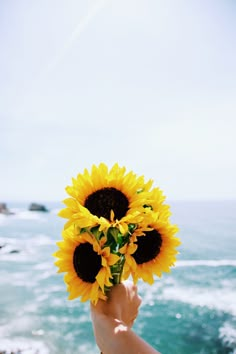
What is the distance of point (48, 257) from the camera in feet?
70.6

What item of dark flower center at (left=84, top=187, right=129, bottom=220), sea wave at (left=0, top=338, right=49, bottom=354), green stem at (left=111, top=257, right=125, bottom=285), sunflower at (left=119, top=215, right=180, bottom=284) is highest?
sea wave at (left=0, top=338, right=49, bottom=354)

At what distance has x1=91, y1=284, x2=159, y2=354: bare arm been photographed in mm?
1064

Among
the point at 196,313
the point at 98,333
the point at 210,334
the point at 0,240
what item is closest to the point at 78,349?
the point at 210,334

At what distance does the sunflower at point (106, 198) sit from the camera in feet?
3.79

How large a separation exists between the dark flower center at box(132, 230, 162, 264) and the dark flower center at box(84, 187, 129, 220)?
0.45 ft

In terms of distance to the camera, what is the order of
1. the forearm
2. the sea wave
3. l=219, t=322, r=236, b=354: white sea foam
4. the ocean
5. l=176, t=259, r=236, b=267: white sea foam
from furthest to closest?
l=176, t=259, r=236, b=267: white sea foam
the ocean
l=219, t=322, r=236, b=354: white sea foam
the sea wave
the forearm

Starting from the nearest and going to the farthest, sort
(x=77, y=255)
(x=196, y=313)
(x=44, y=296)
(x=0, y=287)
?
1. (x=77, y=255)
2. (x=196, y=313)
3. (x=44, y=296)
4. (x=0, y=287)

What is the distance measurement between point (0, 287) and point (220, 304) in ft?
30.6

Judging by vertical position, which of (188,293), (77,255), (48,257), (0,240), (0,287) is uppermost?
(0,240)

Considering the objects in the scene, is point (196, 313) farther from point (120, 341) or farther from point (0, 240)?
point (0, 240)

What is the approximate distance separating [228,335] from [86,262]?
944 cm

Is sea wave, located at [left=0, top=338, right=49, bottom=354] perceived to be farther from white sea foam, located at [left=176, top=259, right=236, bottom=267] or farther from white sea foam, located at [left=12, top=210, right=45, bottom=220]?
white sea foam, located at [left=12, top=210, right=45, bottom=220]

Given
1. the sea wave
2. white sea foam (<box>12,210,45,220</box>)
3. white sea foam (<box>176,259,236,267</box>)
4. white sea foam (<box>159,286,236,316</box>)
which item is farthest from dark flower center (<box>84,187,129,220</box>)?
white sea foam (<box>12,210,45,220</box>)

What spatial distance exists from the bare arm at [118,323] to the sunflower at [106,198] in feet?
0.91
